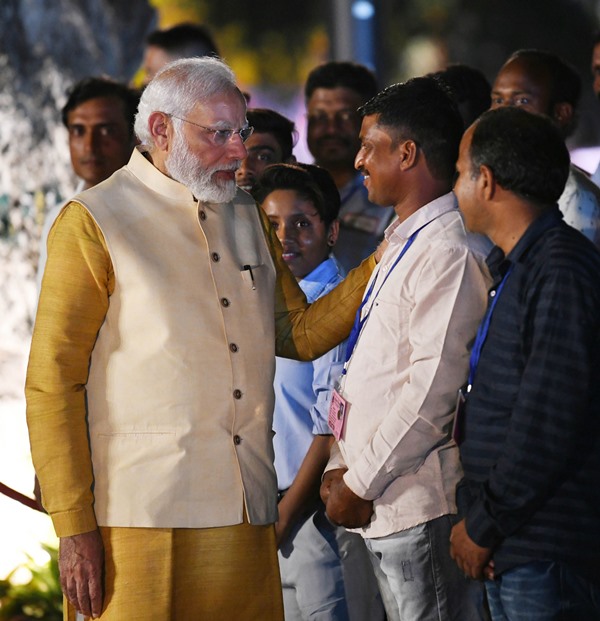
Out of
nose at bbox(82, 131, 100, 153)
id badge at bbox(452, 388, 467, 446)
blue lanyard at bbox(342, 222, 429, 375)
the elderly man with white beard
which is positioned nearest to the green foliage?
nose at bbox(82, 131, 100, 153)

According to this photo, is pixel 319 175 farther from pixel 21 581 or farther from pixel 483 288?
pixel 21 581

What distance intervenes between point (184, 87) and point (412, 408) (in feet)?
3.34

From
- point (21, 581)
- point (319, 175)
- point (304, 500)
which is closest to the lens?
point (304, 500)

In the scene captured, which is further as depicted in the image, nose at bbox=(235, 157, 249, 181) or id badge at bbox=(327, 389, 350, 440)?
nose at bbox=(235, 157, 249, 181)

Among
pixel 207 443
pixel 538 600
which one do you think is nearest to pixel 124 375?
pixel 207 443

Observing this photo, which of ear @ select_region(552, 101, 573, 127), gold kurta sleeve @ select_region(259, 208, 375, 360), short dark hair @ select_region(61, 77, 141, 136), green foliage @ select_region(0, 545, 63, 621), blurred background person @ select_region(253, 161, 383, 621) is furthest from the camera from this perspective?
short dark hair @ select_region(61, 77, 141, 136)

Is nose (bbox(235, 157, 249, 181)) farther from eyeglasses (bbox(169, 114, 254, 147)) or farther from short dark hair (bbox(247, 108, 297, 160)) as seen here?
eyeglasses (bbox(169, 114, 254, 147))

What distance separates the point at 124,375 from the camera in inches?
116

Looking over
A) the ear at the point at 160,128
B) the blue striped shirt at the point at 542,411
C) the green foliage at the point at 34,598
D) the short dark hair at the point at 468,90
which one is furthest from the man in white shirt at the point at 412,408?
the green foliage at the point at 34,598

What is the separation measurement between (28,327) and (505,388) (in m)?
4.22

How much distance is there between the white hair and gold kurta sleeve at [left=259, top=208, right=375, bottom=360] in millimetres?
414

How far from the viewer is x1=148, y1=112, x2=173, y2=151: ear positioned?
3125 millimetres

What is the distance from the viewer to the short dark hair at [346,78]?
5.32m

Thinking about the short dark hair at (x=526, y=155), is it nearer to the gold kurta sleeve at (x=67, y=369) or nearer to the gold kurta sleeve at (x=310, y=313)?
the gold kurta sleeve at (x=310, y=313)
